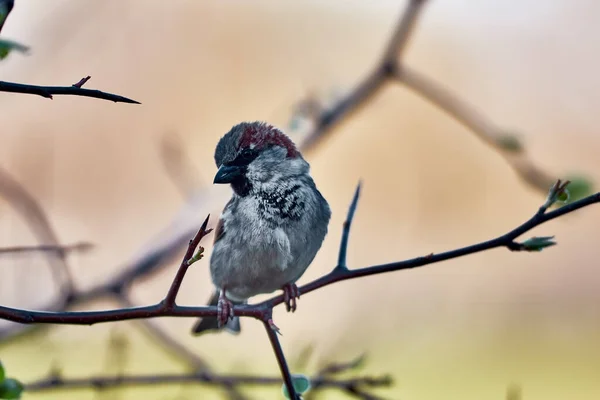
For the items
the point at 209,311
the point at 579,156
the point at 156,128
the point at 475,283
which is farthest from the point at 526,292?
the point at 209,311

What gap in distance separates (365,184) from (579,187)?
4691mm

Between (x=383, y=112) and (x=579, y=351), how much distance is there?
2.79 metres

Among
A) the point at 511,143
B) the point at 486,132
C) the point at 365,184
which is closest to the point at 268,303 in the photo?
the point at 511,143

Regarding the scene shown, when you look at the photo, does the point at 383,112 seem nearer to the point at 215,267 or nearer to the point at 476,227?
the point at 476,227

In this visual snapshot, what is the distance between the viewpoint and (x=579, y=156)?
7008mm

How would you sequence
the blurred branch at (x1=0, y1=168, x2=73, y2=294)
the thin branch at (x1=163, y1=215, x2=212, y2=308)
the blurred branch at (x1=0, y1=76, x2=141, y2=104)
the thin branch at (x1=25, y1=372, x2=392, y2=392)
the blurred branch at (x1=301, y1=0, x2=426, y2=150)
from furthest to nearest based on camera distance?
the blurred branch at (x1=301, y1=0, x2=426, y2=150), the blurred branch at (x1=0, y1=168, x2=73, y2=294), the thin branch at (x1=25, y1=372, x2=392, y2=392), the thin branch at (x1=163, y1=215, x2=212, y2=308), the blurred branch at (x1=0, y1=76, x2=141, y2=104)

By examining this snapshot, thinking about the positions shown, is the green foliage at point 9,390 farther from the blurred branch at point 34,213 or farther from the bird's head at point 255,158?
the blurred branch at point 34,213

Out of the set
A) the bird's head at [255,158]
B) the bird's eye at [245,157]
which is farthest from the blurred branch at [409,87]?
the bird's eye at [245,157]

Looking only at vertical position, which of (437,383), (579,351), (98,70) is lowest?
(437,383)

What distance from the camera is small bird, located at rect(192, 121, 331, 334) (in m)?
1.94

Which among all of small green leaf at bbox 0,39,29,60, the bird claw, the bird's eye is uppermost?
small green leaf at bbox 0,39,29,60

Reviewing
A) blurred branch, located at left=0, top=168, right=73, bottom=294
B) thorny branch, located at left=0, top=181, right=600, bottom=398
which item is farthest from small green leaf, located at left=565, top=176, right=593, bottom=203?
blurred branch, located at left=0, top=168, right=73, bottom=294

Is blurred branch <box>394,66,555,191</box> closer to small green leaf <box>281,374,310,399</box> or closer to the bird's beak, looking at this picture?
the bird's beak

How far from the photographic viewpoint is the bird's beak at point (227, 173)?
5.52 feet
